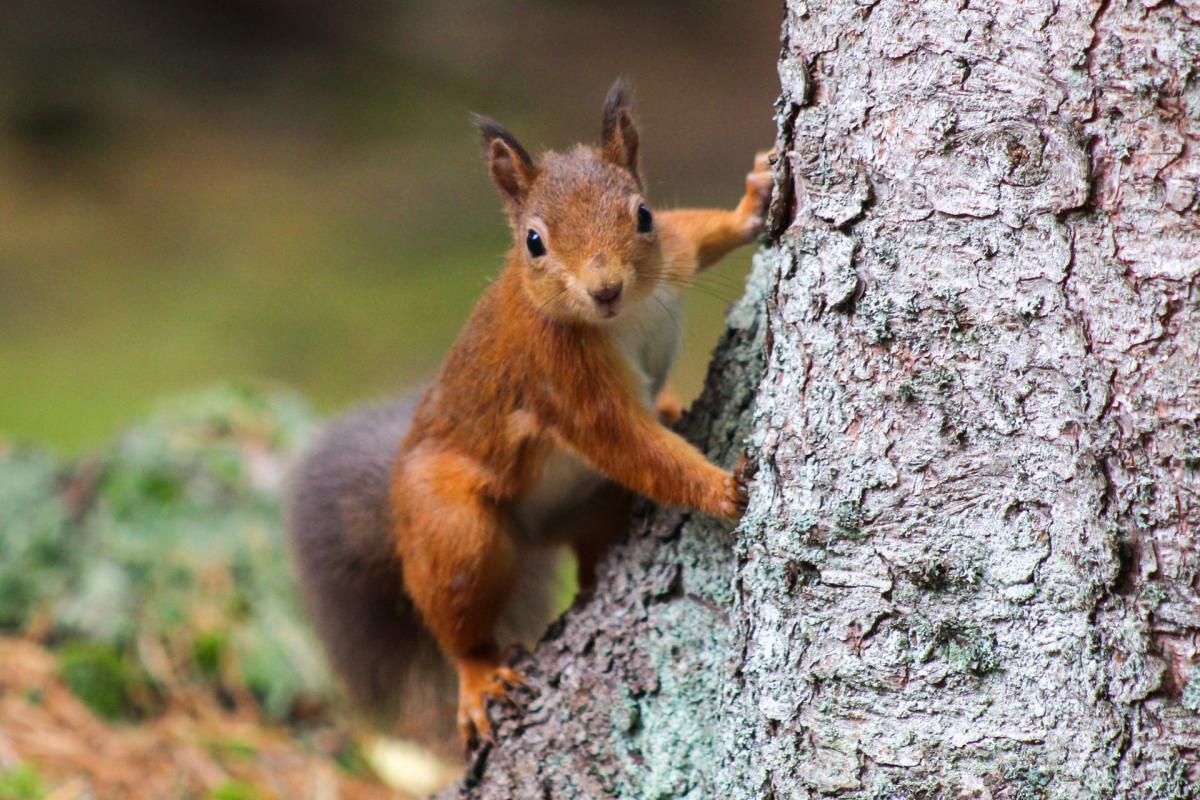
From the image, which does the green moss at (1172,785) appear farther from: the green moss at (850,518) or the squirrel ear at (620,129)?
the squirrel ear at (620,129)

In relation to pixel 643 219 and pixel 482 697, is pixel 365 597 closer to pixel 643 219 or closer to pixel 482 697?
pixel 482 697

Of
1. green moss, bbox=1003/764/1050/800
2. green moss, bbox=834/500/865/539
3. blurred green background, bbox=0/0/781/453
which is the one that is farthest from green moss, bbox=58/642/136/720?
blurred green background, bbox=0/0/781/453

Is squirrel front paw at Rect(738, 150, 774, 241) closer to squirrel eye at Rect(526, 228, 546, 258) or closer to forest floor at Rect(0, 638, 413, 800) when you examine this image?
squirrel eye at Rect(526, 228, 546, 258)

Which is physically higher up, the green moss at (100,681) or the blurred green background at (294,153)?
the blurred green background at (294,153)

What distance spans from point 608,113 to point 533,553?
2.27 ft

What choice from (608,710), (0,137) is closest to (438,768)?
(608,710)

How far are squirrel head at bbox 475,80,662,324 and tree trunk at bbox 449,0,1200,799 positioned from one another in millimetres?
321

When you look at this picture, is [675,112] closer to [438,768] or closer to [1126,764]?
[438,768]

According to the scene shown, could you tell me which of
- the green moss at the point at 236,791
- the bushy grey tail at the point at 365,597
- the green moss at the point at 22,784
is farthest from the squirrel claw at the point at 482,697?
the green moss at the point at 22,784

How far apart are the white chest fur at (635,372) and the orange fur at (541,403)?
2cm

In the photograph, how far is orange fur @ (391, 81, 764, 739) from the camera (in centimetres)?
164

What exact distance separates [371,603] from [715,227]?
2.85 ft

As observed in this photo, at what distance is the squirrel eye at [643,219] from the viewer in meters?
1.69

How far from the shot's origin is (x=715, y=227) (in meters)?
1.84
